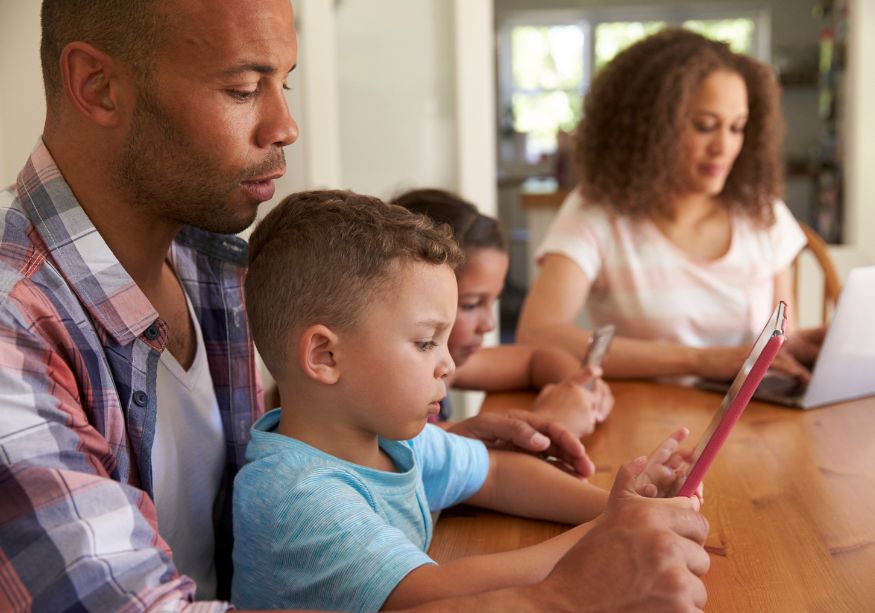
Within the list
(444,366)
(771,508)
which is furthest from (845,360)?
(444,366)

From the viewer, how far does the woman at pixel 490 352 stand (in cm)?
137

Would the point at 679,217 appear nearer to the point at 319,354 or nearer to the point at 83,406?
the point at 319,354

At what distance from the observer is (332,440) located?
875mm

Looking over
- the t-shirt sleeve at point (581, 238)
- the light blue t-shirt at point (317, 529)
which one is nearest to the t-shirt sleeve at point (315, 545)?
the light blue t-shirt at point (317, 529)

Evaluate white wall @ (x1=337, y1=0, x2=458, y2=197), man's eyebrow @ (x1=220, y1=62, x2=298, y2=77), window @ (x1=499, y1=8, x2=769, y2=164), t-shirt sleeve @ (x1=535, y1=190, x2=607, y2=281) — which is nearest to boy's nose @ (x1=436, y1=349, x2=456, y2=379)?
man's eyebrow @ (x1=220, y1=62, x2=298, y2=77)

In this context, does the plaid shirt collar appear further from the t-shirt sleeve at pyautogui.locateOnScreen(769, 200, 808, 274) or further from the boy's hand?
the t-shirt sleeve at pyautogui.locateOnScreen(769, 200, 808, 274)

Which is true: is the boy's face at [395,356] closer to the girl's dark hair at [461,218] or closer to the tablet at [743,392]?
the tablet at [743,392]

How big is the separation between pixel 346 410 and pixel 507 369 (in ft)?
2.76

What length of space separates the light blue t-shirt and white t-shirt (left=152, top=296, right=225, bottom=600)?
0.45ft

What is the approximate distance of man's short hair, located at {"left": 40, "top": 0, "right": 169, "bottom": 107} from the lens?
0.89 metres

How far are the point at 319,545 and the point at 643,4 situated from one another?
8239 millimetres

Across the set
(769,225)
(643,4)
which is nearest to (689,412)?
(769,225)

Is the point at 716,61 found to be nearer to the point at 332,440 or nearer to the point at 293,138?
the point at 293,138

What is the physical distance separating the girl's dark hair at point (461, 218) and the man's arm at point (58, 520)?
807 mm
